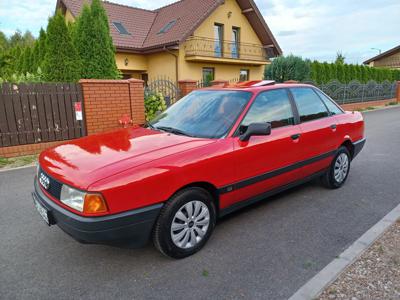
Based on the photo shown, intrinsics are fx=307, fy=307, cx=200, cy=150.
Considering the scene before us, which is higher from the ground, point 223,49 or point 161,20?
point 161,20

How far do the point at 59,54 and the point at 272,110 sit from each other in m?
7.49

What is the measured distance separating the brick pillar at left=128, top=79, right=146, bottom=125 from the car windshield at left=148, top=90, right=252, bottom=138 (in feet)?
15.8

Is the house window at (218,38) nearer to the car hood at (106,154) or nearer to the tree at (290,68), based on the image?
the tree at (290,68)

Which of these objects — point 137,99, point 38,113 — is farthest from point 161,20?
point 38,113

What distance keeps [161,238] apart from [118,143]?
1094 millimetres

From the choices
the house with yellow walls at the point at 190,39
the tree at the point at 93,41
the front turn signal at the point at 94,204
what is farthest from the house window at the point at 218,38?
the front turn signal at the point at 94,204

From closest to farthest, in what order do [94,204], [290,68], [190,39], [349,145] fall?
[94,204]
[349,145]
[290,68]
[190,39]

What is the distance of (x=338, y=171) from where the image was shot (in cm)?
480

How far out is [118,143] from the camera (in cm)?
319

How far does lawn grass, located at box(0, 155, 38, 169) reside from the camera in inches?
255

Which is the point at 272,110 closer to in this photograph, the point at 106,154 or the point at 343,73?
the point at 106,154

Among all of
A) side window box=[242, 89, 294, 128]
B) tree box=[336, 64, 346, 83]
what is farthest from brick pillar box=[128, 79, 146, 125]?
tree box=[336, 64, 346, 83]

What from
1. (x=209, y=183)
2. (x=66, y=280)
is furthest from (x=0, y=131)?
(x=209, y=183)

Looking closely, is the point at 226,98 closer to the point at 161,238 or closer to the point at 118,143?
the point at 118,143
